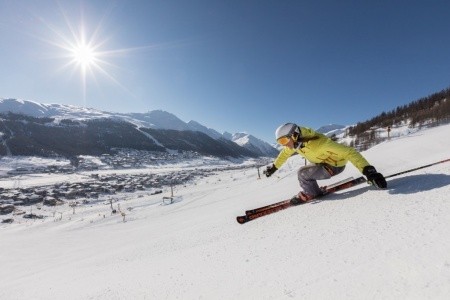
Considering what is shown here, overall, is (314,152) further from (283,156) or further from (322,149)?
(283,156)

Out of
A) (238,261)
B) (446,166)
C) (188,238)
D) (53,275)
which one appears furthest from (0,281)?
(446,166)

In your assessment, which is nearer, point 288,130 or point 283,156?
point 288,130

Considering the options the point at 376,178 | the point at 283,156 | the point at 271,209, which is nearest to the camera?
the point at 376,178

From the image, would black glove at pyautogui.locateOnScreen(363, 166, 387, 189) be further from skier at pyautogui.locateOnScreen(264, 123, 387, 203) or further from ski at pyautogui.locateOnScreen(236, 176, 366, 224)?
ski at pyautogui.locateOnScreen(236, 176, 366, 224)

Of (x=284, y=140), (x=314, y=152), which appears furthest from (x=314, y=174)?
(x=284, y=140)

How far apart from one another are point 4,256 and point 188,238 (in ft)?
20.9

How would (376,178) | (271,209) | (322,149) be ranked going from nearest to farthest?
(376,178) < (322,149) < (271,209)

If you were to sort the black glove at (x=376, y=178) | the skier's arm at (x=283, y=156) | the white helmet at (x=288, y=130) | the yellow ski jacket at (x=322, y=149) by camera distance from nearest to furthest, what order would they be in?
the black glove at (x=376, y=178)
the yellow ski jacket at (x=322, y=149)
the white helmet at (x=288, y=130)
the skier's arm at (x=283, y=156)

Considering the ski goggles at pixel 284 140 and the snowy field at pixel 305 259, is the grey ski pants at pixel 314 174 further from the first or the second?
the ski goggles at pixel 284 140

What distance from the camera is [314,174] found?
15.9 ft

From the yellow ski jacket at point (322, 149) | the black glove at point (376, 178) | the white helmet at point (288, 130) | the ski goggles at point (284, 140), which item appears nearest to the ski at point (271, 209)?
the yellow ski jacket at point (322, 149)

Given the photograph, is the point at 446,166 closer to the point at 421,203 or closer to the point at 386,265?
the point at 421,203

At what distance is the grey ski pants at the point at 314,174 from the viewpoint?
15.6 ft

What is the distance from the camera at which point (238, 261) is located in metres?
2.89
